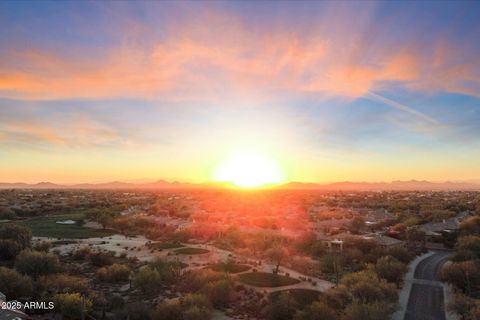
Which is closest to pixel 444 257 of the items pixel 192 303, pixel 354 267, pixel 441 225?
pixel 354 267

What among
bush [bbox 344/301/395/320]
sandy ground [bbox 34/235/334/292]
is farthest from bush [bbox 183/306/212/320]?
bush [bbox 344/301/395/320]

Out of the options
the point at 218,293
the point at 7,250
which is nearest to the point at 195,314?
the point at 218,293

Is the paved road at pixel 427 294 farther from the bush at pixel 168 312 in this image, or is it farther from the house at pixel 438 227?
the house at pixel 438 227

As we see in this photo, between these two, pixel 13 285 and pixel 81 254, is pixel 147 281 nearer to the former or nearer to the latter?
pixel 13 285

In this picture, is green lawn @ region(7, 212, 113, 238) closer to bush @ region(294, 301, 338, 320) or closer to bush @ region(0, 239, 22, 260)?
bush @ region(0, 239, 22, 260)

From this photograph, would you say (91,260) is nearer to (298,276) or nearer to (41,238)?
(41,238)

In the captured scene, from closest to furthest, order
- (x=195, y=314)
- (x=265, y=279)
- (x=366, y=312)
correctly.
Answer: (x=366, y=312) < (x=195, y=314) < (x=265, y=279)
